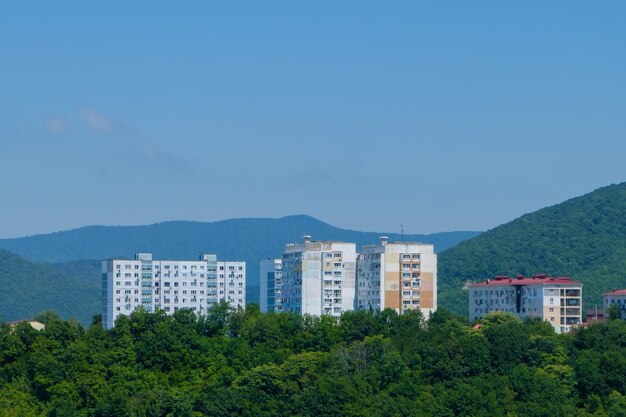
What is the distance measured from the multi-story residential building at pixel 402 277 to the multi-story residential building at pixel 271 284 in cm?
492

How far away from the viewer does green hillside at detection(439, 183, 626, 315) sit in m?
86.5

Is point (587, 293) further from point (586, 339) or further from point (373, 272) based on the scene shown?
point (586, 339)

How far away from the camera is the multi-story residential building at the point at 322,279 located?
64500 mm

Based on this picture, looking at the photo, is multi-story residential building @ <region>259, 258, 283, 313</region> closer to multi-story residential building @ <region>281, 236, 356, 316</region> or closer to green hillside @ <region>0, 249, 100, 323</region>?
multi-story residential building @ <region>281, 236, 356, 316</region>

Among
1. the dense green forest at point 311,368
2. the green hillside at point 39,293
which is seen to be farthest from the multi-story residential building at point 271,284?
the green hillside at point 39,293

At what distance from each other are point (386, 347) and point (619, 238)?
50594 millimetres

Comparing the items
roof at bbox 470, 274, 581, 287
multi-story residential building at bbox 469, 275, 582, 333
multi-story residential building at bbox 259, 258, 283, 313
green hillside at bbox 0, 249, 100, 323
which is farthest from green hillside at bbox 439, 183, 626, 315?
green hillside at bbox 0, 249, 100, 323

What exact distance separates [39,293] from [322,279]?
60612mm

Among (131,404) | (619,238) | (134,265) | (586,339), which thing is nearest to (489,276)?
(619,238)

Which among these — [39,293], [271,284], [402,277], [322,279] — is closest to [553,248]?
[271,284]

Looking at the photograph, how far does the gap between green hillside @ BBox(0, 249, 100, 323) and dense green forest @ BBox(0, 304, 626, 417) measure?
221ft

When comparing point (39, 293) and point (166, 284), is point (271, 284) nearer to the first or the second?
point (166, 284)

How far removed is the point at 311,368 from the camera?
4359cm

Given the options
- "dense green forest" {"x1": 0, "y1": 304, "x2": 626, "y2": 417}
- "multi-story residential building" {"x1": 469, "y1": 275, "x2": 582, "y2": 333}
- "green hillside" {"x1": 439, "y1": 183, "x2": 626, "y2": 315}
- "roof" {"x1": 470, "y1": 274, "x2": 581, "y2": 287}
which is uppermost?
"green hillside" {"x1": 439, "y1": 183, "x2": 626, "y2": 315}
